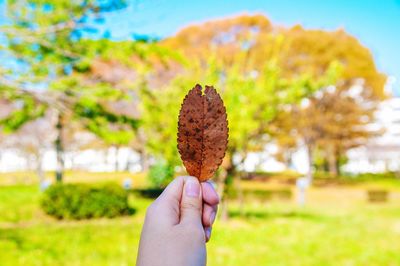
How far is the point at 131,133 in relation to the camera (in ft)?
33.2

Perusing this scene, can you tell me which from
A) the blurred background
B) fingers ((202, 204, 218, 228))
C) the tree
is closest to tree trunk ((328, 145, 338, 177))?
the blurred background

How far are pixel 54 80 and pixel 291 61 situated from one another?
20241 mm

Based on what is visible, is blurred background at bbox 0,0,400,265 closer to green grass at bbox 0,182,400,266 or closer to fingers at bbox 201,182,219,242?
green grass at bbox 0,182,400,266

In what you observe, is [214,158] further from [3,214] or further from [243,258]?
[3,214]

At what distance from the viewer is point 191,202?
86 centimetres

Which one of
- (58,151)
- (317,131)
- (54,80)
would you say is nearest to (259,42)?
(317,131)

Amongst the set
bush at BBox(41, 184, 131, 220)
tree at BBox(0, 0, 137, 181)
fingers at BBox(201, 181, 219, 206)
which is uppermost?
tree at BBox(0, 0, 137, 181)

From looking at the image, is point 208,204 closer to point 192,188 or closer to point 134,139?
point 192,188

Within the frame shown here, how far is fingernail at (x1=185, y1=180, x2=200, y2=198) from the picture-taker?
862 millimetres

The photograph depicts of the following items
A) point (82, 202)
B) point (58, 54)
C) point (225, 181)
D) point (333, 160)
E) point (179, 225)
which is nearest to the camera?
point (179, 225)

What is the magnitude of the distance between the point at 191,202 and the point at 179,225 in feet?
0.17

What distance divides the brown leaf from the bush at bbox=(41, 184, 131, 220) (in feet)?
41.3

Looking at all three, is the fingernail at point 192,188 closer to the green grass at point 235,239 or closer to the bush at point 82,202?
the green grass at point 235,239

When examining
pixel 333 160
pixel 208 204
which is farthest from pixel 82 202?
pixel 333 160
